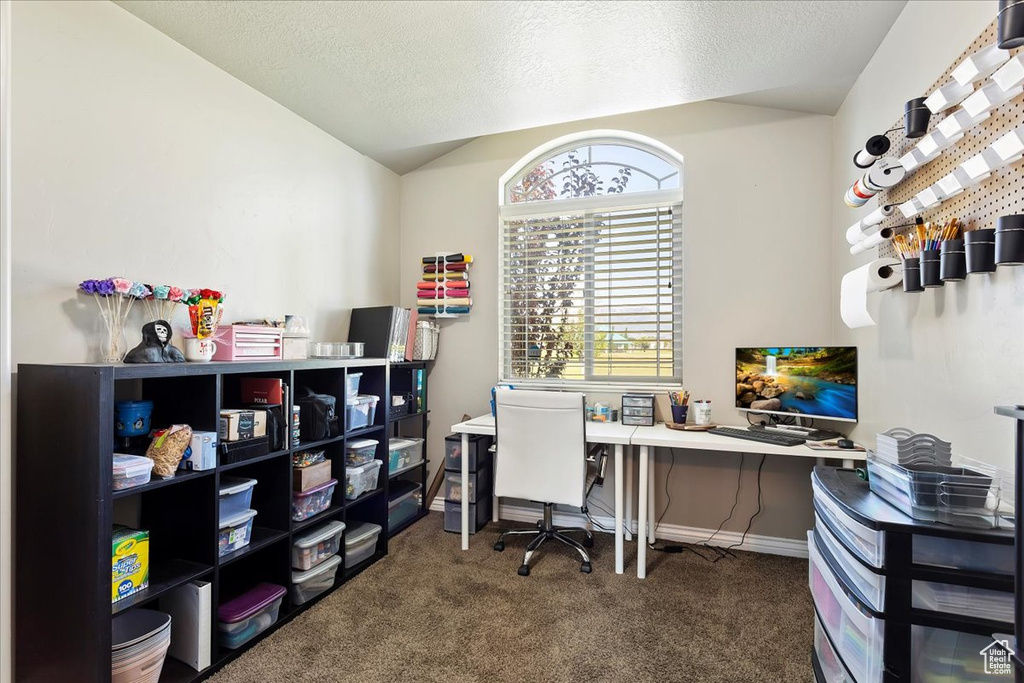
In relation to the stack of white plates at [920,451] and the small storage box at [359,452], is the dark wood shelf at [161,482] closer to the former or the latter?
the small storage box at [359,452]

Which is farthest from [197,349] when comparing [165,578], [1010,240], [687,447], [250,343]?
[1010,240]

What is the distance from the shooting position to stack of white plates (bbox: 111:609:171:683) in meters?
1.58

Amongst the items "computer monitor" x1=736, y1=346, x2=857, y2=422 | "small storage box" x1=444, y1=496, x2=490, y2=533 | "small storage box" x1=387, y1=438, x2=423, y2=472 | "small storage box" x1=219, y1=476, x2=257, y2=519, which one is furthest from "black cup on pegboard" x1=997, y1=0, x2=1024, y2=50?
"small storage box" x1=444, y1=496, x2=490, y2=533

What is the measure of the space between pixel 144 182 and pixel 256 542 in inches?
61.3

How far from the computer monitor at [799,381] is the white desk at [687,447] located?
10.0 inches

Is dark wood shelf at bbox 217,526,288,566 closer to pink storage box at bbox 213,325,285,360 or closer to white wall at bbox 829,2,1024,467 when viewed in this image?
pink storage box at bbox 213,325,285,360

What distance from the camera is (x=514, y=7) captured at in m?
1.98

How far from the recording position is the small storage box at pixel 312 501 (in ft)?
7.55

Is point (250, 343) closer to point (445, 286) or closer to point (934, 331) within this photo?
point (445, 286)

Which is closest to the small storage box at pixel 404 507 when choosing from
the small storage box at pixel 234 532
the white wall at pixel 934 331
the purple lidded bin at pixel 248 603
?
the purple lidded bin at pixel 248 603

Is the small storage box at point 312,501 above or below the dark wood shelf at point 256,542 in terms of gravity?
above

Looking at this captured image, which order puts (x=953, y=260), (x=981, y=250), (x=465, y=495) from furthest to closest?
1. (x=465, y=495)
2. (x=953, y=260)
3. (x=981, y=250)

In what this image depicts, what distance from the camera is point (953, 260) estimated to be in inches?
56.8

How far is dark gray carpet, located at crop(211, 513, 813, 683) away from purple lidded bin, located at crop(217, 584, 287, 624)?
15cm
